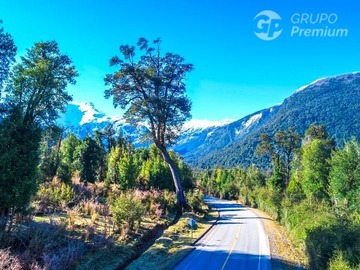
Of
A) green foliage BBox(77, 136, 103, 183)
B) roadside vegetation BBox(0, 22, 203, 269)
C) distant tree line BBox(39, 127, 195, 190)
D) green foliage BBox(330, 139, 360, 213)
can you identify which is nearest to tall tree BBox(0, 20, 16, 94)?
roadside vegetation BBox(0, 22, 203, 269)

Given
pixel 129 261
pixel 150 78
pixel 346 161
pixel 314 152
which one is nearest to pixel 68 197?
pixel 129 261

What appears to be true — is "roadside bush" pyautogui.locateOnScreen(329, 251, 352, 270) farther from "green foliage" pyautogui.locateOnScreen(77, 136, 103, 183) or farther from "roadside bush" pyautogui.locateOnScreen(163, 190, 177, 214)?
"green foliage" pyautogui.locateOnScreen(77, 136, 103, 183)

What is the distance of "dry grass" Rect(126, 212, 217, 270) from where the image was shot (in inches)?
783

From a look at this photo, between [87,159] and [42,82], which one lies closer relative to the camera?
[42,82]

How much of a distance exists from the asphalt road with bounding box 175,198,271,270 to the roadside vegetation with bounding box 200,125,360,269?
3.11m

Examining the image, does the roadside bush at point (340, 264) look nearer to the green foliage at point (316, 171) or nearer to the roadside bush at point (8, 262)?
the roadside bush at point (8, 262)

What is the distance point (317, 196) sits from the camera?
42.8 m

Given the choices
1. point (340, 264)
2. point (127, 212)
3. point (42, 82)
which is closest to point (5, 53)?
point (42, 82)

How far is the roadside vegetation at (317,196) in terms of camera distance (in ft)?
52.0

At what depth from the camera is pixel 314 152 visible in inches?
1772

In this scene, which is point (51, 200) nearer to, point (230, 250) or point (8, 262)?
point (8, 262)

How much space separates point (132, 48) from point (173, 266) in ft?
88.4

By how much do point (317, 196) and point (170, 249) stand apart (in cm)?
2732

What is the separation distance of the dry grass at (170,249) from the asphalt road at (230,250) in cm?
64
